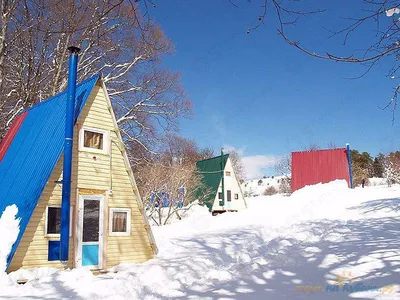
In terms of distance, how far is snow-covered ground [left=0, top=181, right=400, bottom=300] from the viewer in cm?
677

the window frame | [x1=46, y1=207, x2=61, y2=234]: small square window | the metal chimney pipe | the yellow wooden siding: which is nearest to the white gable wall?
the window frame

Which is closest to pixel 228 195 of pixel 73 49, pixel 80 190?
pixel 80 190

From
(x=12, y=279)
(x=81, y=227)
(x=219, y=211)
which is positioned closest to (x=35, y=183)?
(x=81, y=227)

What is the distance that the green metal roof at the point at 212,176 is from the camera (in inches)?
1312

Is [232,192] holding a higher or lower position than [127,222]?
higher

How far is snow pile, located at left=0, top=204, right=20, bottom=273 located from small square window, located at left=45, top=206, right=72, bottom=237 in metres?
0.79

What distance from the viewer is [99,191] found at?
10883mm

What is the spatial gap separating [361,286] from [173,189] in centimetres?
1958

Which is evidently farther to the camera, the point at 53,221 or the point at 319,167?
the point at 319,167

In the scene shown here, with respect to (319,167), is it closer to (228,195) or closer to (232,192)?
(232,192)

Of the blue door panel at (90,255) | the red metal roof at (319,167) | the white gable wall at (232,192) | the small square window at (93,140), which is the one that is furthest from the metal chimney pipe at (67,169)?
the red metal roof at (319,167)

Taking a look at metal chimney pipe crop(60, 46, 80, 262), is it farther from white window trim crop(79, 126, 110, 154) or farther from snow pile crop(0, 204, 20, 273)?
snow pile crop(0, 204, 20, 273)

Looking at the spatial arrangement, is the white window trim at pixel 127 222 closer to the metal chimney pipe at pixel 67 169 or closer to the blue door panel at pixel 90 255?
the blue door panel at pixel 90 255

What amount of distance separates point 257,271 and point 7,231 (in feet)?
21.0
